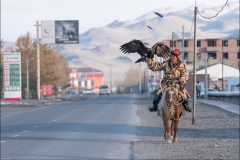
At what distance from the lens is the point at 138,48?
15.3 ft

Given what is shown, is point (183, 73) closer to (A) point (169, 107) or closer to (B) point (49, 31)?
(A) point (169, 107)

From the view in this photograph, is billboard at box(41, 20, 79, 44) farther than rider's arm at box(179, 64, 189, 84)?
Yes

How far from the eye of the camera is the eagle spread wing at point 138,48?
4.60 metres

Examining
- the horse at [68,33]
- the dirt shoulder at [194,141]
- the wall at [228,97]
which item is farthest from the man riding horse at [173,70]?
the horse at [68,33]

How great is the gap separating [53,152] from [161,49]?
51.4 feet

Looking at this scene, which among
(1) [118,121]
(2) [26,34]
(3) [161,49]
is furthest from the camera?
(2) [26,34]

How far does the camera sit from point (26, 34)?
290 ft

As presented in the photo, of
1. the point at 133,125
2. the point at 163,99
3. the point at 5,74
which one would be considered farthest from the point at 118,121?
the point at 5,74

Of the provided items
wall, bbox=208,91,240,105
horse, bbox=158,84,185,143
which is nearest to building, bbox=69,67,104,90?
wall, bbox=208,91,240,105

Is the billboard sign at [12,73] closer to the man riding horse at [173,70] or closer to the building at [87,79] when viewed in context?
the man riding horse at [173,70]

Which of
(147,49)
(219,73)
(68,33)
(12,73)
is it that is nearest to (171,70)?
(147,49)

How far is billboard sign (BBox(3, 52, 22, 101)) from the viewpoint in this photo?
6456 cm

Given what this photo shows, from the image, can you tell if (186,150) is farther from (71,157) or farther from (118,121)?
(118,121)

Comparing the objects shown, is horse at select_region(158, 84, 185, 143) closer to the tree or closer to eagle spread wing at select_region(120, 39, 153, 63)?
eagle spread wing at select_region(120, 39, 153, 63)
